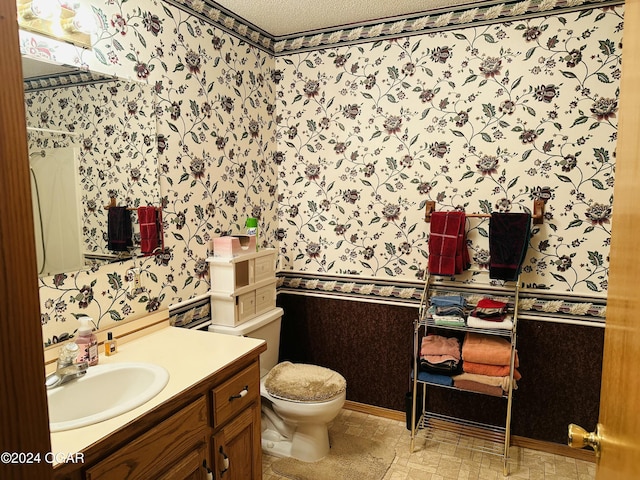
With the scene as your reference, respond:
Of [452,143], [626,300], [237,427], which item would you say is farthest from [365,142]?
[626,300]

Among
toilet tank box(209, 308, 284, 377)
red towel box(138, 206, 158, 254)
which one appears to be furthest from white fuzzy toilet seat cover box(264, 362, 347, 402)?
red towel box(138, 206, 158, 254)

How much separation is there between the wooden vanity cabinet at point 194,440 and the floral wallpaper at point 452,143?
53.0 inches

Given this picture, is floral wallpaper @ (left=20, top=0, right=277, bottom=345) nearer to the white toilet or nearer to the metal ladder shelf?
the white toilet

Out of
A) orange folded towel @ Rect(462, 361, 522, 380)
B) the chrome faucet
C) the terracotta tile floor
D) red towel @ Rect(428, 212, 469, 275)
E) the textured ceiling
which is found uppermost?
the textured ceiling

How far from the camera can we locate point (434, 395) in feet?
9.25

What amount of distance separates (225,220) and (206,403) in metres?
1.27

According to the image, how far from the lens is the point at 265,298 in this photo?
2729mm

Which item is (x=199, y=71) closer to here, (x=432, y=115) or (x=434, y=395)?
(x=432, y=115)

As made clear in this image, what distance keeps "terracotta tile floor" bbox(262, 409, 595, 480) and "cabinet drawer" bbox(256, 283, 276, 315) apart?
85 cm

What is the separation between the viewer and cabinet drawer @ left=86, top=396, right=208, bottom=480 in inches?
48.4

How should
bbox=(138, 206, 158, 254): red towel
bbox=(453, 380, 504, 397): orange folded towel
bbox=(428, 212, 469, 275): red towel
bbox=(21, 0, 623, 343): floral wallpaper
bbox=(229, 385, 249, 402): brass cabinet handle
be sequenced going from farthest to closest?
bbox=(428, 212, 469, 275): red towel
bbox=(453, 380, 504, 397): orange folded towel
bbox=(21, 0, 623, 343): floral wallpaper
bbox=(138, 206, 158, 254): red towel
bbox=(229, 385, 249, 402): brass cabinet handle

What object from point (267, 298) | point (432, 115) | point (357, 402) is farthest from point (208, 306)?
Result: point (432, 115)

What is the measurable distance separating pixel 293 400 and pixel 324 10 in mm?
2225

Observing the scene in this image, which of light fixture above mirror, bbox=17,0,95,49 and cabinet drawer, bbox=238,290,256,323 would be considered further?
cabinet drawer, bbox=238,290,256,323
